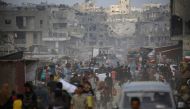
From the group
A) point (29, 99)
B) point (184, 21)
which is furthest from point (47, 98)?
point (184, 21)

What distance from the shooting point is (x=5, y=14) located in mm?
79625

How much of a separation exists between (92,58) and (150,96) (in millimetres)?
48110

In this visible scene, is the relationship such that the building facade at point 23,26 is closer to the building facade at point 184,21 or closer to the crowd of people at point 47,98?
the building facade at point 184,21

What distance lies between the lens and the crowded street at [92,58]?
1268cm

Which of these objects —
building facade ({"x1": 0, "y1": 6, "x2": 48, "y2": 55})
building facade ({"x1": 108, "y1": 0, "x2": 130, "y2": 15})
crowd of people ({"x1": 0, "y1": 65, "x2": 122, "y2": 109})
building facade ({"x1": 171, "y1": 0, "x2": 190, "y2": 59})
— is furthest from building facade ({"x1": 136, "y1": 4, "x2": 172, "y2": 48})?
crowd of people ({"x1": 0, "y1": 65, "x2": 122, "y2": 109})

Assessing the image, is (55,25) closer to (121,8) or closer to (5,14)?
(5,14)

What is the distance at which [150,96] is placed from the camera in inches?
448

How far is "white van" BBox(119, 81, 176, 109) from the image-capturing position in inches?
439

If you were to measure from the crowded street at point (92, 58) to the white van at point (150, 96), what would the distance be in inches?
0.7

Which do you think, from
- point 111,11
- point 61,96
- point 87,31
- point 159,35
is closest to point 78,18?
point 87,31

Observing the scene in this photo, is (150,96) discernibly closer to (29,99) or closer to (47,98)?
(29,99)

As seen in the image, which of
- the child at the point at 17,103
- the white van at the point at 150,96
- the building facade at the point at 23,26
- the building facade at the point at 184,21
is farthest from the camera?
the building facade at the point at 23,26

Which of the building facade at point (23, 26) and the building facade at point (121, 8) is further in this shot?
the building facade at point (121, 8)

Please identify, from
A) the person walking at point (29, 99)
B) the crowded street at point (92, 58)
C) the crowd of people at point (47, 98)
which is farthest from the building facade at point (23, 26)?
the person walking at point (29, 99)
